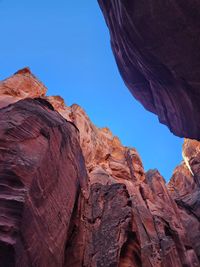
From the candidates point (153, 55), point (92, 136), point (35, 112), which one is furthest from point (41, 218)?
point (92, 136)

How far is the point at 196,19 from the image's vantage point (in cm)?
1316

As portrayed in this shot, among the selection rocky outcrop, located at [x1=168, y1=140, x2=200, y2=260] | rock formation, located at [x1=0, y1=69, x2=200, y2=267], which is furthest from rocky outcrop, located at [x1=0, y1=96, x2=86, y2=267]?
rocky outcrop, located at [x1=168, y1=140, x2=200, y2=260]

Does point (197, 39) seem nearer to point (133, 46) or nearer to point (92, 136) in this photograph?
point (133, 46)

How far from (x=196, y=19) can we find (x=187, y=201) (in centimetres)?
3254

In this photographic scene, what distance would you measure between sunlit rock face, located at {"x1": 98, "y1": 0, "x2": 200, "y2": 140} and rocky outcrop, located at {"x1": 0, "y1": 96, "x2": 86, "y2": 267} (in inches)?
283

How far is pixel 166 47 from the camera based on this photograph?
1491cm

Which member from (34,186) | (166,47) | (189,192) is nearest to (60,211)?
(34,186)

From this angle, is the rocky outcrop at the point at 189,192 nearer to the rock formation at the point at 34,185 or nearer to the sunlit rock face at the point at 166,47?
the sunlit rock face at the point at 166,47

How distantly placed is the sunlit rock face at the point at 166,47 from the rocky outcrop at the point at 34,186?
7.20m

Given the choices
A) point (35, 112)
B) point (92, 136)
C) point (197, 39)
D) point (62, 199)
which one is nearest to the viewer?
point (62, 199)

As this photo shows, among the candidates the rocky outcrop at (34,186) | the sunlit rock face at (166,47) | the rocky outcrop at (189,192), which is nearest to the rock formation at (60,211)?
the rocky outcrop at (34,186)

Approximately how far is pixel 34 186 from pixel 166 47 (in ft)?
35.8

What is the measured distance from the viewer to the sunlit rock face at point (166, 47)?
13.3m

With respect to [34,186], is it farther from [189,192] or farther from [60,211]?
[189,192]
